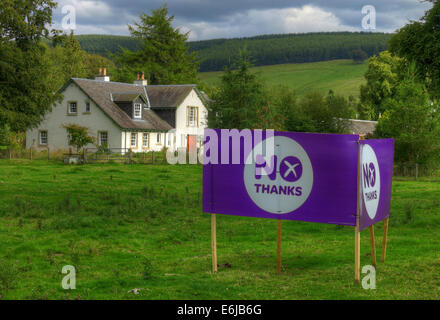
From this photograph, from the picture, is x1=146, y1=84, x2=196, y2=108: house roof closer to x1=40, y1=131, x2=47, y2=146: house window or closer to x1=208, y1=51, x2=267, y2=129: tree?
x1=40, y1=131, x2=47, y2=146: house window

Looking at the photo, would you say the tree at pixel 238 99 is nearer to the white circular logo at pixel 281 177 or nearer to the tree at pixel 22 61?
the tree at pixel 22 61

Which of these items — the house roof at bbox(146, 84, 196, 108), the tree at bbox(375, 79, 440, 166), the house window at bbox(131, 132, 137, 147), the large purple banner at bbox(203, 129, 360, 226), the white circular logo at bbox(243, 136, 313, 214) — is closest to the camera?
the large purple banner at bbox(203, 129, 360, 226)

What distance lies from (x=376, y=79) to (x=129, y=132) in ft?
156

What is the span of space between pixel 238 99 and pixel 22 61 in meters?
18.9

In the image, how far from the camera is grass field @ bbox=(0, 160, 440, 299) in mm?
9250

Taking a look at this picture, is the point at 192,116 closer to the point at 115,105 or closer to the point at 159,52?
the point at 115,105

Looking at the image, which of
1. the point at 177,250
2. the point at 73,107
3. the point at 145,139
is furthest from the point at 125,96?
the point at 177,250

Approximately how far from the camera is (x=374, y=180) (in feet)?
34.0

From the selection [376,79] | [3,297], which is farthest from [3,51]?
[376,79]

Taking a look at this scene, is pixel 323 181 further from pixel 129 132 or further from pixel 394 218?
pixel 129 132

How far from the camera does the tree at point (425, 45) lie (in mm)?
23969

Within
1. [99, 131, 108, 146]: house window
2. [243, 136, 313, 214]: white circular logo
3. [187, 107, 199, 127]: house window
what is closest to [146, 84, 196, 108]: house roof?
[187, 107, 199, 127]: house window

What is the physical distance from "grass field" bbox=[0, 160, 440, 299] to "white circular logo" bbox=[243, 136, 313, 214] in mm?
1409
